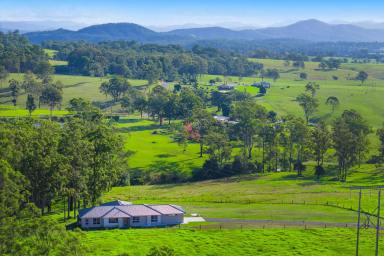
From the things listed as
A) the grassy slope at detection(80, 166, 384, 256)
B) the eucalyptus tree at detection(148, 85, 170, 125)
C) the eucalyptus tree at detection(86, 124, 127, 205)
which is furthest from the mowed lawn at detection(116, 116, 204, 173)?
the eucalyptus tree at detection(86, 124, 127, 205)

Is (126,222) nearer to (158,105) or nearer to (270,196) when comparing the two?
(270,196)

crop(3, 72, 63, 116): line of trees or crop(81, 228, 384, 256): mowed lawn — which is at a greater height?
crop(3, 72, 63, 116): line of trees

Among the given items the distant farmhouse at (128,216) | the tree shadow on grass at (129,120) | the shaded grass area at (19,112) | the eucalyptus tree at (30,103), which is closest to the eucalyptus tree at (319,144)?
the distant farmhouse at (128,216)

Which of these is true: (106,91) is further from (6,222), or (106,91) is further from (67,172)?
(6,222)

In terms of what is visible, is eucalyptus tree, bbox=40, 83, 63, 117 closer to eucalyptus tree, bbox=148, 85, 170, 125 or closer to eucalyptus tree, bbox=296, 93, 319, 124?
eucalyptus tree, bbox=148, 85, 170, 125

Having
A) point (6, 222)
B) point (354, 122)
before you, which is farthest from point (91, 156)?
point (354, 122)

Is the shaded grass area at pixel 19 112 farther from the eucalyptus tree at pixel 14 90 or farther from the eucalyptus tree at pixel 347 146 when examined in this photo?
the eucalyptus tree at pixel 347 146

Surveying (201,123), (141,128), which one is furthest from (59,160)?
(141,128)
